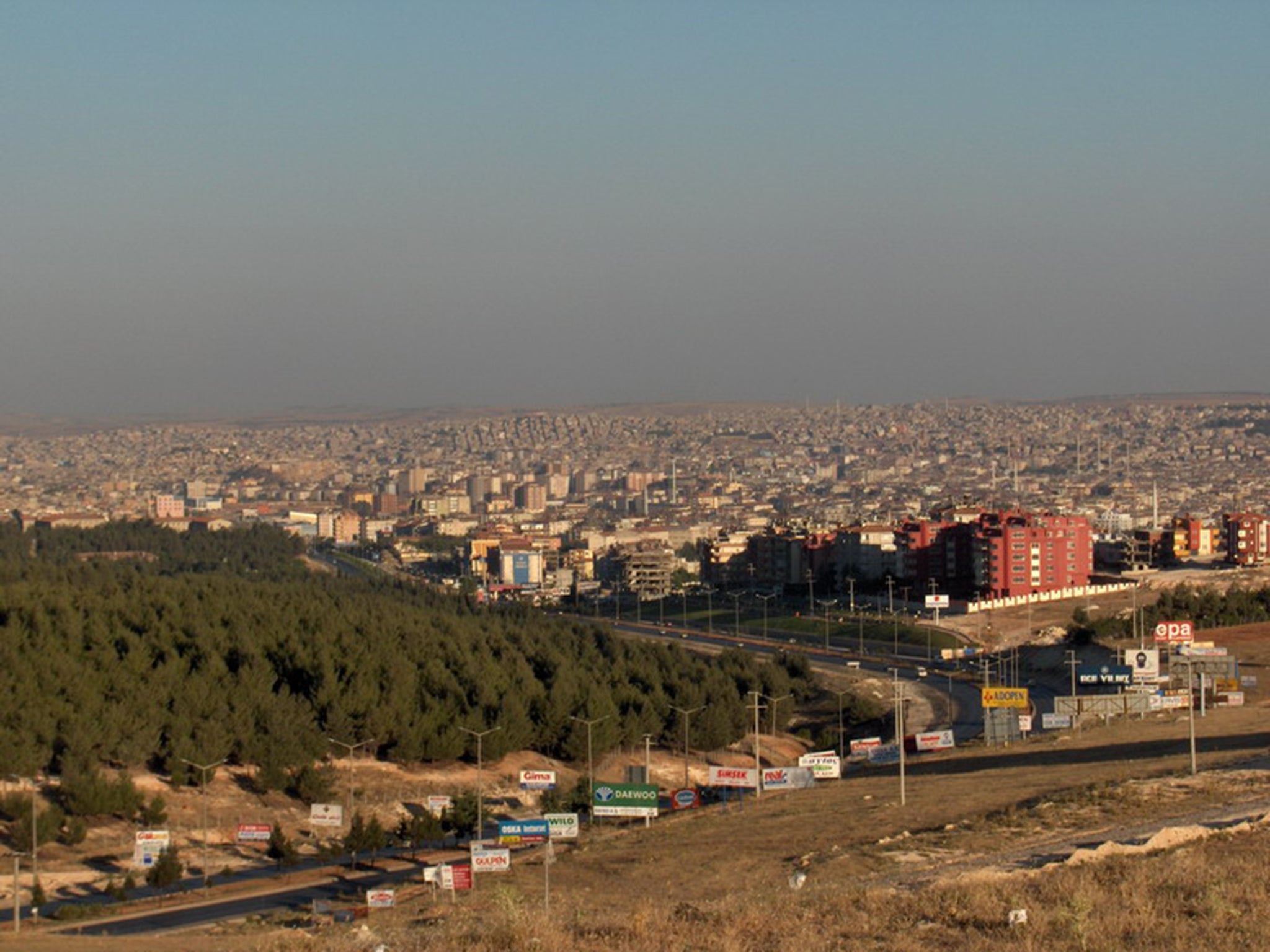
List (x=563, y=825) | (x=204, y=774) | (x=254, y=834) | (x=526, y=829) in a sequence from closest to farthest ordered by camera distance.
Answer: (x=526, y=829)
(x=563, y=825)
(x=254, y=834)
(x=204, y=774)

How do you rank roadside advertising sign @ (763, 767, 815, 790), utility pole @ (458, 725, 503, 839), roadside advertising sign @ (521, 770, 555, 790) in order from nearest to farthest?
utility pole @ (458, 725, 503, 839)
roadside advertising sign @ (521, 770, 555, 790)
roadside advertising sign @ (763, 767, 815, 790)

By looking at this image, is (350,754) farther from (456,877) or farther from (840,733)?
(456,877)

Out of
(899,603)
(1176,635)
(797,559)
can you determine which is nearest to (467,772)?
(1176,635)

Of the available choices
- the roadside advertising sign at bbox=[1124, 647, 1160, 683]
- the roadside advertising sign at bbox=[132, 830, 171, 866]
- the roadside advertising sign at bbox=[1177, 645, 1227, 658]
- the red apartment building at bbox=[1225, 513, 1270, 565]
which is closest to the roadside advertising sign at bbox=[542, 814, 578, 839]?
the roadside advertising sign at bbox=[132, 830, 171, 866]

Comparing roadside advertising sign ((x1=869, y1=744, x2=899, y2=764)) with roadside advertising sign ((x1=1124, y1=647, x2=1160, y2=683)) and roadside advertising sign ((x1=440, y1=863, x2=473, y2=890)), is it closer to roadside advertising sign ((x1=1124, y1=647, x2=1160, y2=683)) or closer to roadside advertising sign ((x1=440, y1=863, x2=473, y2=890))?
roadside advertising sign ((x1=1124, y1=647, x2=1160, y2=683))

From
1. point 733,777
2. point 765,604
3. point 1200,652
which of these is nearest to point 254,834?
point 733,777

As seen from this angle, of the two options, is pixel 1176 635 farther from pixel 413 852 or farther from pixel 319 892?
Answer: pixel 319 892
